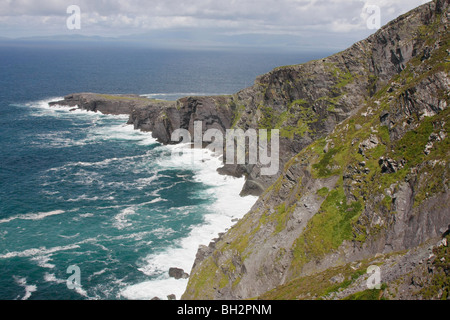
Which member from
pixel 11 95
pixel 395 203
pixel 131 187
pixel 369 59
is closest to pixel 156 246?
pixel 131 187

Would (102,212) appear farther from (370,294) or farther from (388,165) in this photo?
(370,294)

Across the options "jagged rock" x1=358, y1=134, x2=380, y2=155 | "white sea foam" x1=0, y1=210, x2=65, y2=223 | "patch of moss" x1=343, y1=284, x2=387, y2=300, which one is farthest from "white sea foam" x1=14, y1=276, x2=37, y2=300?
"jagged rock" x1=358, y1=134, x2=380, y2=155

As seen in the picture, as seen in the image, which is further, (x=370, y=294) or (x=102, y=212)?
(x=102, y=212)

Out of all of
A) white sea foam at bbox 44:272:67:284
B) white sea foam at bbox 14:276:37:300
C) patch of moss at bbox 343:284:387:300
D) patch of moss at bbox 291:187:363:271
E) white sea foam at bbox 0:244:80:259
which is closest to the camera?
patch of moss at bbox 343:284:387:300

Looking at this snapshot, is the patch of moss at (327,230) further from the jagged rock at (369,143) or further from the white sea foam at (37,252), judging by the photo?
the white sea foam at (37,252)

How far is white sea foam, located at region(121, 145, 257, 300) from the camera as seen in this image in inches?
1919

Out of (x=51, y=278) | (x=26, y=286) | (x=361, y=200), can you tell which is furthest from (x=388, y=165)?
(x=26, y=286)

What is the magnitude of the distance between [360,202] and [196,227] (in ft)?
108

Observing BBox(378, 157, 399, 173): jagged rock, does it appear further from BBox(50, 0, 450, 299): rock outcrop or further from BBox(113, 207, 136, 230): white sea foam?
BBox(113, 207, 136, 230): white sea foam

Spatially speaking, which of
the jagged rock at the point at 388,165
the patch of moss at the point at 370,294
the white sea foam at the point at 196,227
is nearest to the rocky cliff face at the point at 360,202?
the jagged rock at the point at 388,165

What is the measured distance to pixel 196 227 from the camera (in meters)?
63.5

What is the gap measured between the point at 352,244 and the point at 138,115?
107 meters

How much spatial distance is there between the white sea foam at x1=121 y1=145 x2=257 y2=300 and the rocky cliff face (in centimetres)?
479
